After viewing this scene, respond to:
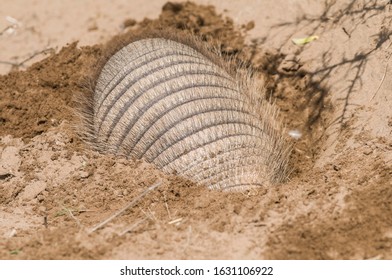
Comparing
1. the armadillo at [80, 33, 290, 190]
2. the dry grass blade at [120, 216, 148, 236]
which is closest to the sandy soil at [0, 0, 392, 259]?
the dry grass blade at [120, 216, 148, 236]

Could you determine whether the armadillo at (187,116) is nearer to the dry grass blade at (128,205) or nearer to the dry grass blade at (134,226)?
the dry grass blade at (128,205)

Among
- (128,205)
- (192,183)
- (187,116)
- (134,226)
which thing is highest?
(187,116)

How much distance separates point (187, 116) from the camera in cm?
532

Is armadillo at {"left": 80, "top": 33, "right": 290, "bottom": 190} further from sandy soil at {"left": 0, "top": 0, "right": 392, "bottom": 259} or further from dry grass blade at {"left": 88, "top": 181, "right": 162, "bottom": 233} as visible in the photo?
dry grass blade at {"left": 88, "top": 181, "right": 162, "bottom": 233}

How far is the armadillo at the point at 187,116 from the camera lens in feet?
16.8

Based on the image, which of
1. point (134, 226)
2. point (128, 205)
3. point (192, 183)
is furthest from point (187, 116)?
point (134, 226)

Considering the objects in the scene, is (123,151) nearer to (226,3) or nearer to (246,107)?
(246,107)

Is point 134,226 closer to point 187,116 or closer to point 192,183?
point 192,183

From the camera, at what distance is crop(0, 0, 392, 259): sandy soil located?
13.8ft

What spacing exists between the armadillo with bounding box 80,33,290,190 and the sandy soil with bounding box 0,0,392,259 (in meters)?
0.20

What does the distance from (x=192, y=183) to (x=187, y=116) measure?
703 millimetres

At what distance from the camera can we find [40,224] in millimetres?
4988

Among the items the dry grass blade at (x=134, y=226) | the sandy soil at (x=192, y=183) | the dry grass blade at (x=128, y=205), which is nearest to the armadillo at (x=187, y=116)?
the sandy soil at (x=192, y=183)

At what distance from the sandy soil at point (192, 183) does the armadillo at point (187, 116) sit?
0.64 ft
